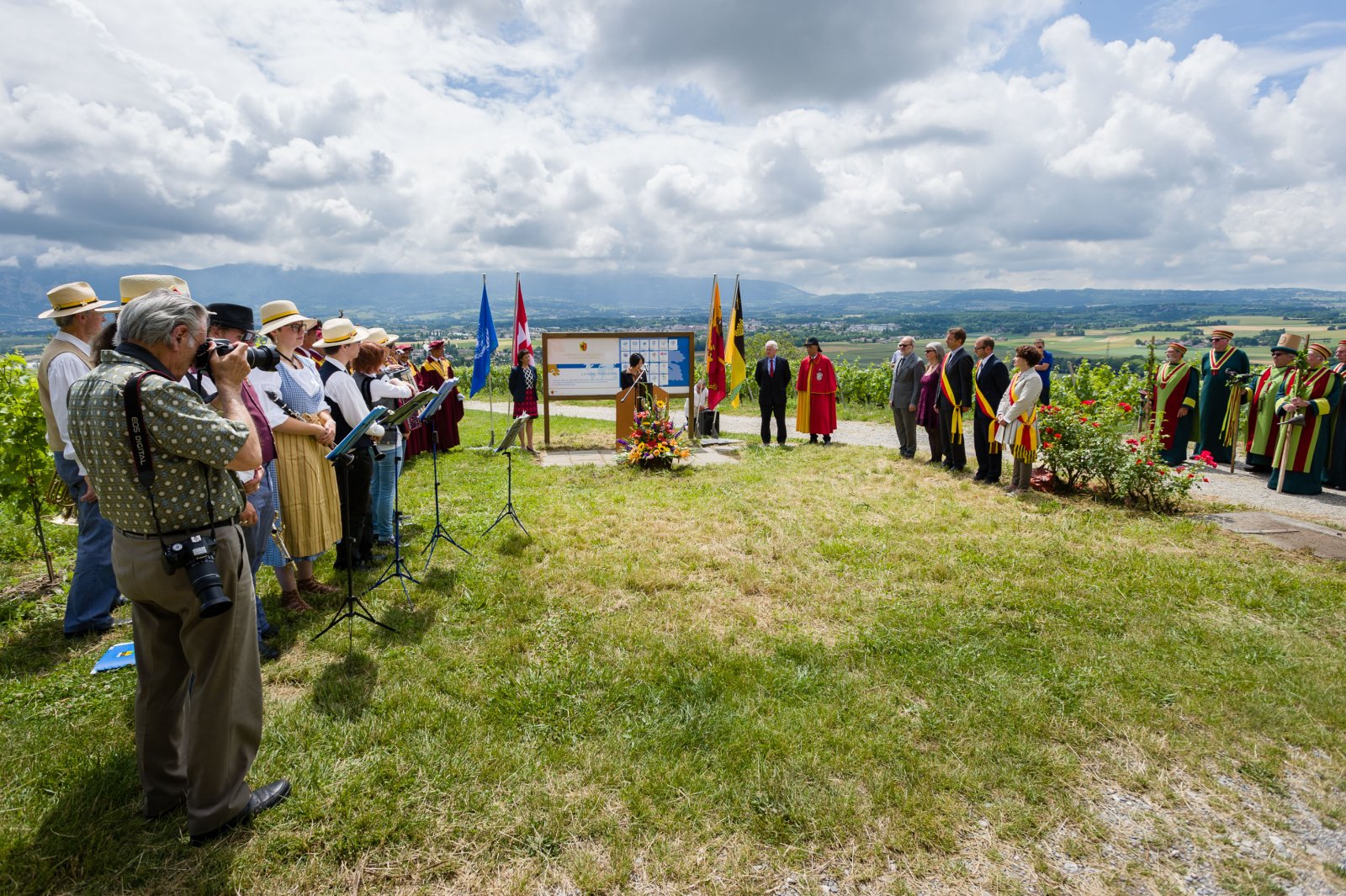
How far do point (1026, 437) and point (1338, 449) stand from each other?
4628 mm

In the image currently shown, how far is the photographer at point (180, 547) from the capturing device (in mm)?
2391

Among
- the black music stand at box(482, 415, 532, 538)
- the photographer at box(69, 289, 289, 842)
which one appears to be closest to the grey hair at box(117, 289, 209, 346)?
the photographer at box(69, 289, 289, 842)

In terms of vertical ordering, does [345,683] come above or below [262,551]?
below

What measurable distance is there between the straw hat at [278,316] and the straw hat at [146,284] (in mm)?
639

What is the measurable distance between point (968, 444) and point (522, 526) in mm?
9087

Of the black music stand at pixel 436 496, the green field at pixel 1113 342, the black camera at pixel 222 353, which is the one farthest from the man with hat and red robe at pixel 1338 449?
the black camera at pixel 222 353

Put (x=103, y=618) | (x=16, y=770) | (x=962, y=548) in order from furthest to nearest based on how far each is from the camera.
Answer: (x=962, y=548) < (x=103, y=618) < (x=16, y=770)

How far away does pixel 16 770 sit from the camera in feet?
10.3

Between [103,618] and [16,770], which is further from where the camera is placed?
[103,618]

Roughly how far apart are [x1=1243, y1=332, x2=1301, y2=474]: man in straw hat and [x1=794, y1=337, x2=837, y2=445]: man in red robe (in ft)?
20.2

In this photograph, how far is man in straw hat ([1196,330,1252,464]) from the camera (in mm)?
10516

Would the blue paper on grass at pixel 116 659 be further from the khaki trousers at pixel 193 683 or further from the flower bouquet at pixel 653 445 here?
the flower bouquet at pixel 653 445

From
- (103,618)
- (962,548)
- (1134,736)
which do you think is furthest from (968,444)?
(103,618)

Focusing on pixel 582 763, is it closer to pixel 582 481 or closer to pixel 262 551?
pixel 262 551
